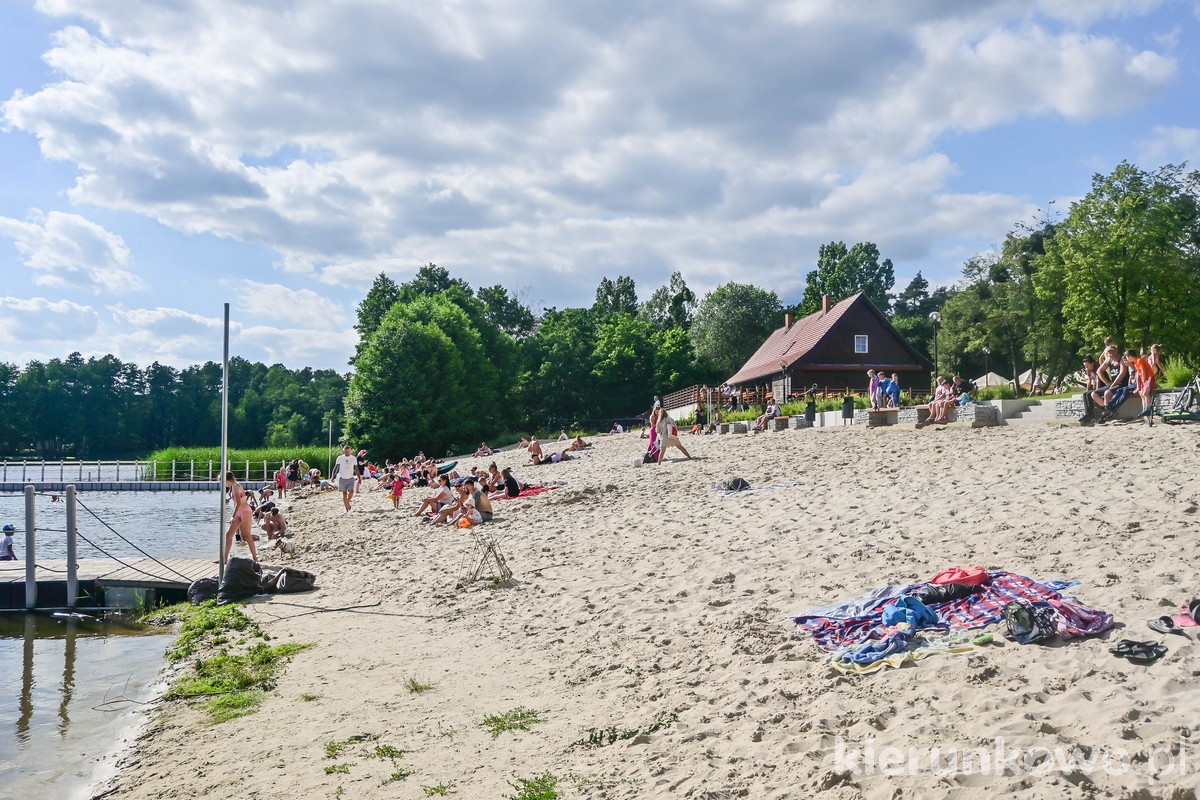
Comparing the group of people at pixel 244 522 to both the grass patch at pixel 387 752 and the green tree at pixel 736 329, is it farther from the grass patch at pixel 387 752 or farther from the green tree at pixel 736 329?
the green tree at pixel 736 329

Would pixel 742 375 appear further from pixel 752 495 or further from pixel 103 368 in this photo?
pixel 103 368

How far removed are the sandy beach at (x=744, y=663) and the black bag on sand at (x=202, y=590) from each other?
61.6 inches

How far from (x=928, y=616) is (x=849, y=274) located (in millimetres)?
84903

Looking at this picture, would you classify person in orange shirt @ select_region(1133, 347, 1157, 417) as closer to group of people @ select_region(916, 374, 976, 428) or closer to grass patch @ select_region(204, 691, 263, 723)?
group of people @ select_region(916, 374, 976, 428)

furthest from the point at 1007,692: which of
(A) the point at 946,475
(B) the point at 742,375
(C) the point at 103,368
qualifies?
(C) the point at 103,368

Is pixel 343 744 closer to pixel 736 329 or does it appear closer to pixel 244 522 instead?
pixel 244 522

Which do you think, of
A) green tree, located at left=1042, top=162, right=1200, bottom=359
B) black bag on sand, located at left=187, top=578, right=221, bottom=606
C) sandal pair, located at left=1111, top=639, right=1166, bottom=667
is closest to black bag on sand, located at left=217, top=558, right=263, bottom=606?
black bag on sand, located at left=187, top=578, right=221, bottom=606

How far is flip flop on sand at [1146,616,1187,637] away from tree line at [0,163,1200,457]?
3679cm

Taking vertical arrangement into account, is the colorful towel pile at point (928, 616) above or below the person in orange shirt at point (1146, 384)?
below

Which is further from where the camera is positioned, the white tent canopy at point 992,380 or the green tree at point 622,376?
the green tree at point 622,376

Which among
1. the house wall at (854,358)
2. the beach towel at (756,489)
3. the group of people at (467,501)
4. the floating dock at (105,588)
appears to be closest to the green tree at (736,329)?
the house wall at (854,358)

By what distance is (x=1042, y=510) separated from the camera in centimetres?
956

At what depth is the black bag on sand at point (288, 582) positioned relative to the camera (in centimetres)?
1231

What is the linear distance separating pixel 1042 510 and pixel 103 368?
116280 millimetres
